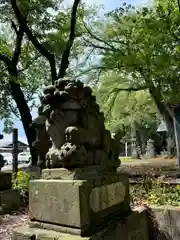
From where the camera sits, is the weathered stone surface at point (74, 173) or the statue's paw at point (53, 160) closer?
the weathered stone surface at point (74, 173)

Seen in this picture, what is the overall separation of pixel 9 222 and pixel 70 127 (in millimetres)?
2687

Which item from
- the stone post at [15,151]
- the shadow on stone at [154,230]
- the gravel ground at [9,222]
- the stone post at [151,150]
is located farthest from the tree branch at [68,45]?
the stone post at [151,150]

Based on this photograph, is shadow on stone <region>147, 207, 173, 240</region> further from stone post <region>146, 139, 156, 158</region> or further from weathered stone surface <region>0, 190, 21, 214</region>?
stone post <region>146, 139, 156, 158</region>

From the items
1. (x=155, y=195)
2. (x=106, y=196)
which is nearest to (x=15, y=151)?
(x=155, y=195)

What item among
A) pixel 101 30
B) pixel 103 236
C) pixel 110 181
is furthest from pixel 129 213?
pixel 101 30

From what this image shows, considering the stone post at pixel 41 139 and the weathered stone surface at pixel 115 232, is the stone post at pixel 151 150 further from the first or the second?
the weathered stone surface at pixel 115 232

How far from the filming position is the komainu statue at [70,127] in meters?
2.83

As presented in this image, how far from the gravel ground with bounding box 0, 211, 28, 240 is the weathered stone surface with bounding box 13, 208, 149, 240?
1.16m

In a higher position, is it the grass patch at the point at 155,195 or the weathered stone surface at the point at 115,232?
the grass patch at the point at 155,195

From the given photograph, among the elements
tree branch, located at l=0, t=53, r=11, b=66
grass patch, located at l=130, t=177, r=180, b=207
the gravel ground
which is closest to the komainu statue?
grass patch, located at l=130, t=177, r=180, b=207

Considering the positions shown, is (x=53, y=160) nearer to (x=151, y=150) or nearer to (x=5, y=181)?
(x=5, y=181)

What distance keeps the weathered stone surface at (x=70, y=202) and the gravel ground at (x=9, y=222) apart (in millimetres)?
1279

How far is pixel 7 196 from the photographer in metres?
5.54

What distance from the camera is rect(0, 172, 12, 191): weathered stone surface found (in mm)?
5641
